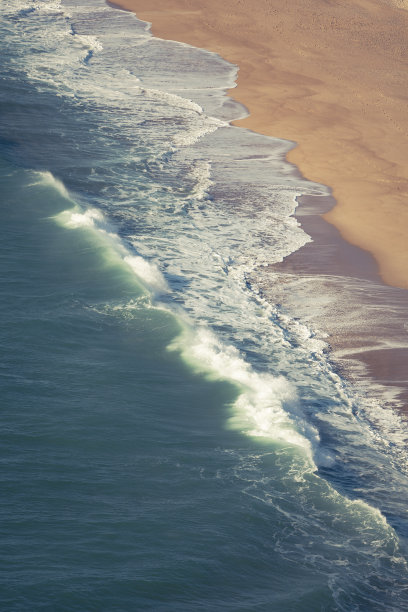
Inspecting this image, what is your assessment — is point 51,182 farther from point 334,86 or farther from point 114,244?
point 334,86

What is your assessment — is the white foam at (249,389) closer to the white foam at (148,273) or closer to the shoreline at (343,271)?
→ the shoreline at (343,271)

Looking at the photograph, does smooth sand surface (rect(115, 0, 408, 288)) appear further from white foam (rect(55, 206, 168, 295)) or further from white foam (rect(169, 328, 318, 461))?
white foam (rect(169, 328, 318, 461))

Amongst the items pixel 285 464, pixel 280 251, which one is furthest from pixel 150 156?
pixel 285 464

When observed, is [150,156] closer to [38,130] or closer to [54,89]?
[38,130]

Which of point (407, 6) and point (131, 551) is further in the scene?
point (407, 6)

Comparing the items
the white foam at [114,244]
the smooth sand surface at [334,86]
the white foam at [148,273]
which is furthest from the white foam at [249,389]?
the smooth sand surface at [334,86]

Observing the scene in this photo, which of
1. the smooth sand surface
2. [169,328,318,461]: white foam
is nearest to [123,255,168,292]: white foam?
[169,328,318,461]: white foam

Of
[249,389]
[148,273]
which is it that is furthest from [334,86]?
[249,389]
